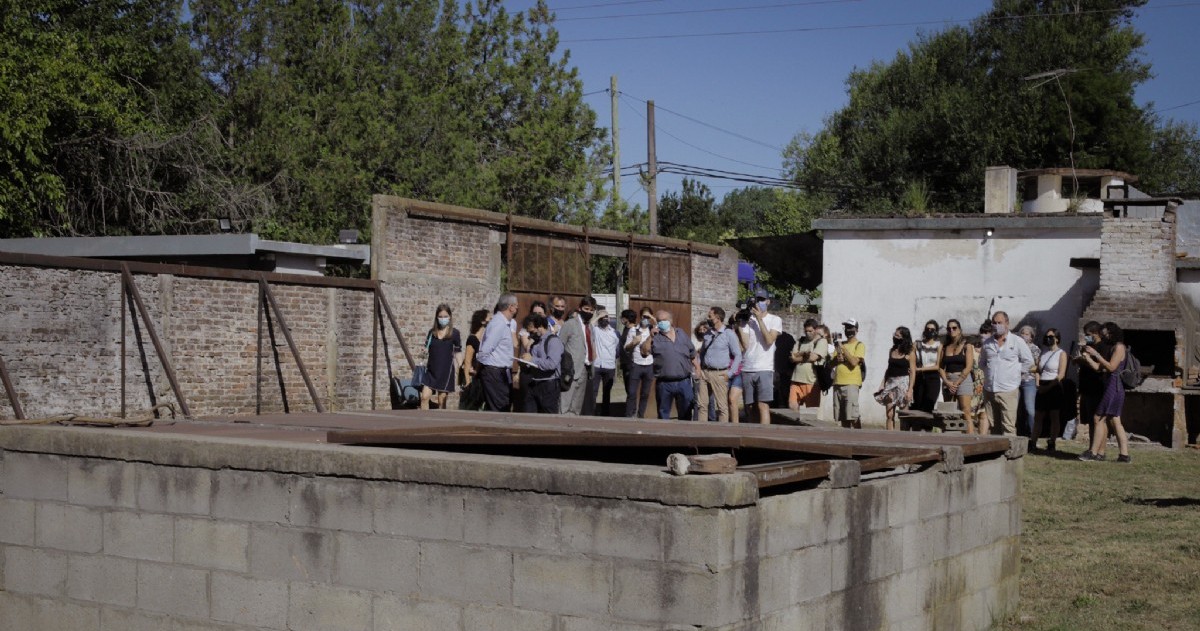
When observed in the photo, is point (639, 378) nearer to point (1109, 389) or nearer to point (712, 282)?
point (1109, 389)

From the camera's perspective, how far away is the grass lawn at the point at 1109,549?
8133 millimetres

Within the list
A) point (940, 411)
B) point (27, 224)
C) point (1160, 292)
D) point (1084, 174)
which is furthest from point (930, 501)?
point (1084, 174)

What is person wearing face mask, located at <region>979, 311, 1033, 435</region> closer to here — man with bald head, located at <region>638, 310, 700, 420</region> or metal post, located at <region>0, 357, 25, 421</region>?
man with bald head, located at <region>638, 310, 700, 420</region>

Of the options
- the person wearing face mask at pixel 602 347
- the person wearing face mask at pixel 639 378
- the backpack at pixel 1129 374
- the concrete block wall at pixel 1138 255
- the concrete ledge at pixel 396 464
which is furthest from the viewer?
the concrete block wall at pixel 1138 255

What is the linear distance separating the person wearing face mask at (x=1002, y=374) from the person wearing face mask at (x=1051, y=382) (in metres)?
1.29

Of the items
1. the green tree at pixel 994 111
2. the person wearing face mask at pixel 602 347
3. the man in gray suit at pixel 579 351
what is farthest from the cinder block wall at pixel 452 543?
the green tree at pixel 994 111

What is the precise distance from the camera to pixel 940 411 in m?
14.6

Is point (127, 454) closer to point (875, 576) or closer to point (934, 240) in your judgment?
point (875, 576)

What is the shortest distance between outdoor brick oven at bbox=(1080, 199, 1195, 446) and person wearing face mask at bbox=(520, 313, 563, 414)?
29.3ft

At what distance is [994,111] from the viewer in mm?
50562

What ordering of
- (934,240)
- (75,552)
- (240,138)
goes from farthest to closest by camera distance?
(240,138) → (934,240) → (75,552)

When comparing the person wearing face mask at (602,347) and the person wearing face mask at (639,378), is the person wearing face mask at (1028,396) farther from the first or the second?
the person wearing face mask at (602,347)

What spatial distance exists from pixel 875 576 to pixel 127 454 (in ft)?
12.7

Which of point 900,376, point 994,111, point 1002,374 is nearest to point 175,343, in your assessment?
point 900,376
